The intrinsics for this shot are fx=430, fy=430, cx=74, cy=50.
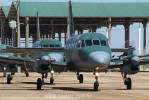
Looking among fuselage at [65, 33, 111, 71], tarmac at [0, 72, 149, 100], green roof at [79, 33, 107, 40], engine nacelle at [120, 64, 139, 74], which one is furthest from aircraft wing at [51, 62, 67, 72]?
engine nacelle at [120, 64, 139, 74]

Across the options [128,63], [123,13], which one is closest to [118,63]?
[128,63]

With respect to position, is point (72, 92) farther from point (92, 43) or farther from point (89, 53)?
point (92, 43)

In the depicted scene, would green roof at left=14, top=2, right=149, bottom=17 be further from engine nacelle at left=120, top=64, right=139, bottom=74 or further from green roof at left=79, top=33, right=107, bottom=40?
engine nacelle at left=120, top=64, right=139, bottom=74

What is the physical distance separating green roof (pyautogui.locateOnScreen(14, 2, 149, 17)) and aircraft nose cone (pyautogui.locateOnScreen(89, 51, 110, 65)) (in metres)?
54.3

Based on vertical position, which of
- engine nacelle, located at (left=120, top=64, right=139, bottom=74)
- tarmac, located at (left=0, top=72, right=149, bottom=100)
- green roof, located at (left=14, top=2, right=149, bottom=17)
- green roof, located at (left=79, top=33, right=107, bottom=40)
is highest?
green roof, located at (left=14, top=2, right=149, bottom=17)

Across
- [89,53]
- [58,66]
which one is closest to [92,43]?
[89,53]

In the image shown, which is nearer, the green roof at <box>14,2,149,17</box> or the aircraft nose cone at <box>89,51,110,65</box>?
Answer: the aircraft nose cone at <box>89,51,110,65</box>

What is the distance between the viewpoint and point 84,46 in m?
25.2

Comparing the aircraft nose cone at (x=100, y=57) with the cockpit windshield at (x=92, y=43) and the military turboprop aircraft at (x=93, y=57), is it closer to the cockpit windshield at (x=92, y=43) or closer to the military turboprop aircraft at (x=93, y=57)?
the military turboprop aircraft at (x=93, y=57)

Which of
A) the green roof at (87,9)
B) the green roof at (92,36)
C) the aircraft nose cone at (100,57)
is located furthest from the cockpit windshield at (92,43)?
the green roof at (87,9)

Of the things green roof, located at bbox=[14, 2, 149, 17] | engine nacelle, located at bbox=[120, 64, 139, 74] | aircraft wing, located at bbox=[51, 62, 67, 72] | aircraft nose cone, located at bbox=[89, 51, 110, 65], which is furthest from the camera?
green roof, located at bbox=[14, 2, 149, 17]

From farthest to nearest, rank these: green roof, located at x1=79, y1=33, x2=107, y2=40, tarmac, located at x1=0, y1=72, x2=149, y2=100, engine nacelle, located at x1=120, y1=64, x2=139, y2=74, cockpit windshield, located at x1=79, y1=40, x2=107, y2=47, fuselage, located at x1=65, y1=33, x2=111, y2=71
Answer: engine nacelle, located at x1=120, y1=64, x2=139, y2=74
green roof, located at x1=79, y1=33, x2=107, y2=40
cockpit windshield, located at x1=79, y1=40, x2=107, y2=47
fuselage, located at x1=65, y1=33, x2=111, y2=71
tarmac, located at x1=0, y1=72, x2=149, y2=100

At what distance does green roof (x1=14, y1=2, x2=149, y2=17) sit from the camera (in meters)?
78.8

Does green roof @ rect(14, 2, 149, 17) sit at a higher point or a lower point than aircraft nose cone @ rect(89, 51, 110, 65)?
higher
